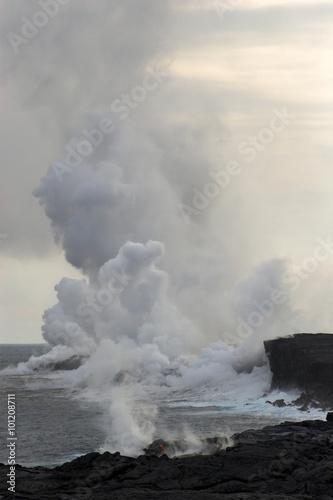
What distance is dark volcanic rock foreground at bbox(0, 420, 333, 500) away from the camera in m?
32.4

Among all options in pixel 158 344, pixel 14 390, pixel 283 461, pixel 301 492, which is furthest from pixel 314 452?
pixel 158 344

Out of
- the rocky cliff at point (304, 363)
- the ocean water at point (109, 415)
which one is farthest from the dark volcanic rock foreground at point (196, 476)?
the rocky cliff at point (304, 363)

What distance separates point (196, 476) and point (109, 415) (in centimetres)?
3833

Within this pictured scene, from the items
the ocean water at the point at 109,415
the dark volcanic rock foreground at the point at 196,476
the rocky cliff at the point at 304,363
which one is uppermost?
the rocky cliff at the point at 304,363

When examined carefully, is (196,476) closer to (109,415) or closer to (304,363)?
(109,415)

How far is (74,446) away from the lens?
56281mm

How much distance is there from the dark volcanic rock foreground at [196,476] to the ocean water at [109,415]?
8.13 meters

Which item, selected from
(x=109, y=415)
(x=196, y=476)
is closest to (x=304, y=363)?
(x=109, y=415)

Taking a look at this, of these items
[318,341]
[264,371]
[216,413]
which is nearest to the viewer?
[216,413]

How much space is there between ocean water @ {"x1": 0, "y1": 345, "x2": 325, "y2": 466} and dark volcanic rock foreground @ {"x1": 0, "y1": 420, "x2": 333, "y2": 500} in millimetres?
8126

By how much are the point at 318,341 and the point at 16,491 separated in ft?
191

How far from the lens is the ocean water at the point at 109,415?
5662cm

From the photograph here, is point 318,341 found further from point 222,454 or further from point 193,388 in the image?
point 222,454

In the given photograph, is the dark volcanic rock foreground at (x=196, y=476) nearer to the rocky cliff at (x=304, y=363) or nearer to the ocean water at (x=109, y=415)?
the ocean water at (x=109, y=415)
